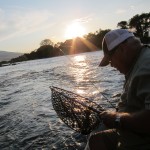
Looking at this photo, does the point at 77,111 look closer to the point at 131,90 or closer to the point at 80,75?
the point at 131,90

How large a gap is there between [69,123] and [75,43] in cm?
17488

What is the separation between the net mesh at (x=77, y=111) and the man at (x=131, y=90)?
195 cm

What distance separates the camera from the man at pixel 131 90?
3.98 meters

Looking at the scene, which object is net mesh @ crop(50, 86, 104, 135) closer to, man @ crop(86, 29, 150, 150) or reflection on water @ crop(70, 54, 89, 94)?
man @ crop(86, 29, 150, 150)

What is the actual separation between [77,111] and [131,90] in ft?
10.6

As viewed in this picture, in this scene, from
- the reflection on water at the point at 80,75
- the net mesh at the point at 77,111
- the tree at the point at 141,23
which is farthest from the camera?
the tree at the point at 141,23

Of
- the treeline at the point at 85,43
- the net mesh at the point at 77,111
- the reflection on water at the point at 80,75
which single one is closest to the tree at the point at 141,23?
the treeline at the point at 85,43

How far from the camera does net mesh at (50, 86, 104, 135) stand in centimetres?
684

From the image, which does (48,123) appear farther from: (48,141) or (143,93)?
(143,93)

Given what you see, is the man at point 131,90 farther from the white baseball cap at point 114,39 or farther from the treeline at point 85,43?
the treeline at point 85,43

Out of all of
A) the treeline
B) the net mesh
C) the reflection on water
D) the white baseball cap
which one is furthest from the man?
the treeline

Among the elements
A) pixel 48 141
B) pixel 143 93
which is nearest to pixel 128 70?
pixel 143 93

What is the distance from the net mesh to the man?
6.40ft

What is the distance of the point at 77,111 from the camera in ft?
24.0
